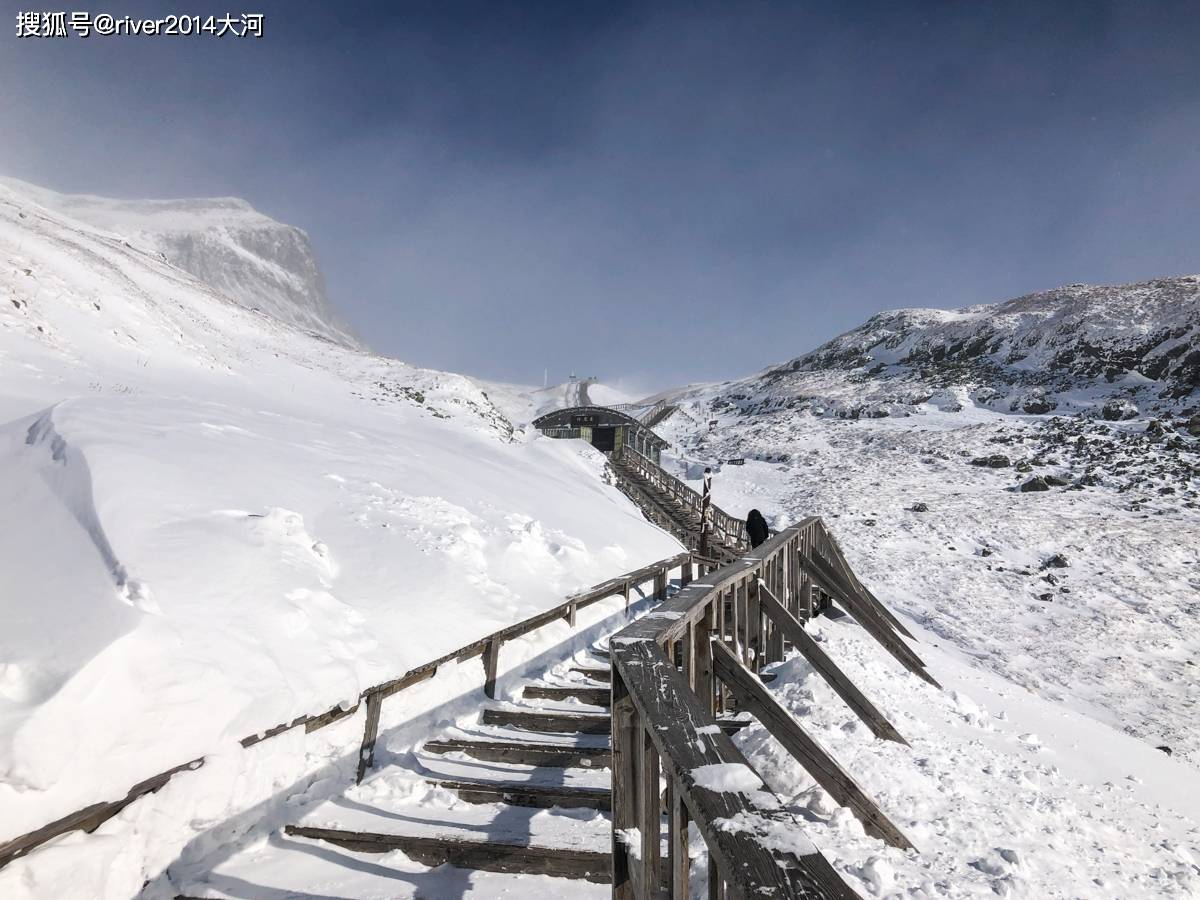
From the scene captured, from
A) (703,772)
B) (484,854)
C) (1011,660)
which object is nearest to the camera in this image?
(703,772)

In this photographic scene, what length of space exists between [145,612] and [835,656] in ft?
21.3

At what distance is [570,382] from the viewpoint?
118 metres

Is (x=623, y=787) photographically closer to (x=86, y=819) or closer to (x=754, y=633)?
(x=86, y=819)

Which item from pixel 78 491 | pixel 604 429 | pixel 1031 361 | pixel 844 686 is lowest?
pixel 844 686

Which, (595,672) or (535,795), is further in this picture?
(595,672)

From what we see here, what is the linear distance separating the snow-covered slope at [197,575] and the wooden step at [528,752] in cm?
79

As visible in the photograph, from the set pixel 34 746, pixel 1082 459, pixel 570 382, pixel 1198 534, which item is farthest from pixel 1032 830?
pixel 570 382

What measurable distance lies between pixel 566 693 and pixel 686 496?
21609mm

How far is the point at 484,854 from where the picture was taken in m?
3.13

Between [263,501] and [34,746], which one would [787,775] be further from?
[263,501]

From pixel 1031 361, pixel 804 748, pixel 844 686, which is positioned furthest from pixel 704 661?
pixel 1031 361

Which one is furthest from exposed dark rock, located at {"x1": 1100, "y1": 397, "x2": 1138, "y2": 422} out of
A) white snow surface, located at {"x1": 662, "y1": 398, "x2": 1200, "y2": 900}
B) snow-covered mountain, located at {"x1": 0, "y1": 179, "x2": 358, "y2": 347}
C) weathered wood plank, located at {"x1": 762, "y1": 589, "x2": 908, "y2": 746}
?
snow-covered mountain, located at {"x1": 0, "y1": 179, "x2": 358, "y2": 347}

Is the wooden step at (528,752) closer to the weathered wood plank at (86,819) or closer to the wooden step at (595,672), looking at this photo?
the wooden step at (595,672)

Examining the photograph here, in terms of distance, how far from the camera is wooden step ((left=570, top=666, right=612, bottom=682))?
6.08 metres
